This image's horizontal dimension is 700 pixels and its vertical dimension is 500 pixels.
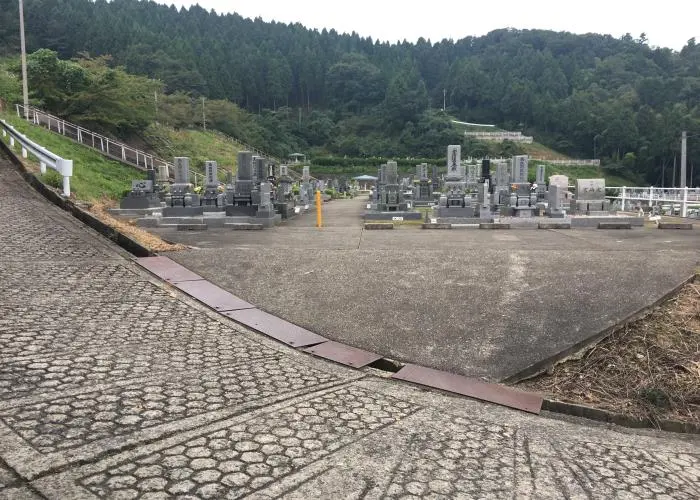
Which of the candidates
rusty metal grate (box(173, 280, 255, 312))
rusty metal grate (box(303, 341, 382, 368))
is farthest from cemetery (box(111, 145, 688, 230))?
rusty metal grate (box(303, 341, 382, 368))

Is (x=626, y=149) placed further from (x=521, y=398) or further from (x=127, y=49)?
(x=521, y=398)

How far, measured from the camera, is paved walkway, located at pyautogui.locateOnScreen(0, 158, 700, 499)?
9.36ft

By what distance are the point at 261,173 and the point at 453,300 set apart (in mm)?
12486

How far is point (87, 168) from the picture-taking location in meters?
21.5

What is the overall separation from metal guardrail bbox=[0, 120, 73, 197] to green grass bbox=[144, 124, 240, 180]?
16961mm

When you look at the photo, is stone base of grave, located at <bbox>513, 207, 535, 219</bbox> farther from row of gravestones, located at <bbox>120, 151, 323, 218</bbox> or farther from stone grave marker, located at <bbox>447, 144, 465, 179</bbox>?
row of gravestones, located at <bbox>120, 151, 323, 218</bbox>

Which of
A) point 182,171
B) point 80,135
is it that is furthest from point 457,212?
point 80,135

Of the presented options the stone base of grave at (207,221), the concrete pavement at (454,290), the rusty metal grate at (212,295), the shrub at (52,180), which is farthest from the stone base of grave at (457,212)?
the rusty metal grate at (212,295)

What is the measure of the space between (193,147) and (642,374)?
43638 mm

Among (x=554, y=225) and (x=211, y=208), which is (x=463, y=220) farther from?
(x=211, y=208)

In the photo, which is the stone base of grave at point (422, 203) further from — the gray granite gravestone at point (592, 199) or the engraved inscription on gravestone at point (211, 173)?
the engraved inscription on gravestone at point (211, 173)

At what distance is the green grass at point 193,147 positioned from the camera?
37.4 metres

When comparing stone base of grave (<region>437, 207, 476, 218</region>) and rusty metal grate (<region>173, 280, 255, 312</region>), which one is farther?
stone base of grave (<region>437, 207, 476, 218</region>)

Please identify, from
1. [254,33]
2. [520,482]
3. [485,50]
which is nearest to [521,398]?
[520,482]
